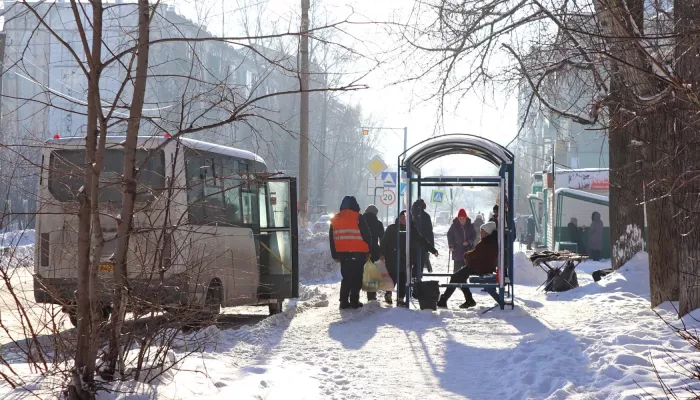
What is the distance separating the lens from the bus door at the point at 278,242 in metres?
15.3

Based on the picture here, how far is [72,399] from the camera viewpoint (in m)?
5.69

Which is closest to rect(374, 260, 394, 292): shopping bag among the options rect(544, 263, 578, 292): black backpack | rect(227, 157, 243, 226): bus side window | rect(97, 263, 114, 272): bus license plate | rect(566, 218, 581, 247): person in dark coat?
rect(227, 157, 243, 226): bus side window

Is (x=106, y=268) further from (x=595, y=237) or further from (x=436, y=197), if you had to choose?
(x=436, y=197)

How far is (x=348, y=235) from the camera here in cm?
1464

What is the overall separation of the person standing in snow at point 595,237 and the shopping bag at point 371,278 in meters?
16.0

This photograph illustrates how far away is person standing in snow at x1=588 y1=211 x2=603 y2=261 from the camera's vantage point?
29.9 meters

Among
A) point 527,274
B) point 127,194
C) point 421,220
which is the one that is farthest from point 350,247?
point 527,274

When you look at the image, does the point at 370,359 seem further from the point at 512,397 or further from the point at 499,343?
the point at 512,397

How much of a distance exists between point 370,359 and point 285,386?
203 centimetres

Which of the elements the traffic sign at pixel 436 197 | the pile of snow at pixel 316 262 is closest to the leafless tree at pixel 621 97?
the pile of snow at pixel 316 262

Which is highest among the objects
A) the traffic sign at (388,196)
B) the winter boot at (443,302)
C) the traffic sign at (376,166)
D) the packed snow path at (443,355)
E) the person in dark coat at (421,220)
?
the traffic sign at (376,166)

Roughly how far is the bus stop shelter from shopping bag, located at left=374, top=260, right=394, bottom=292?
0.76 feet

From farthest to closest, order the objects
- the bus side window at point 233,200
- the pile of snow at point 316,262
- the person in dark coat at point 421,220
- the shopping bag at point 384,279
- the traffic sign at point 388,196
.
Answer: the traffic sign at point 388,196 → the pile of snow at point 316,262 → the person in dark coat at point 421,220 → the shopping bag at point 384,279 → the bus side window at point 233,200

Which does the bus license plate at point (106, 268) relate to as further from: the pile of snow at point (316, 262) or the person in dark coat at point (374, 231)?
the pile of snow at point (316, 262)
